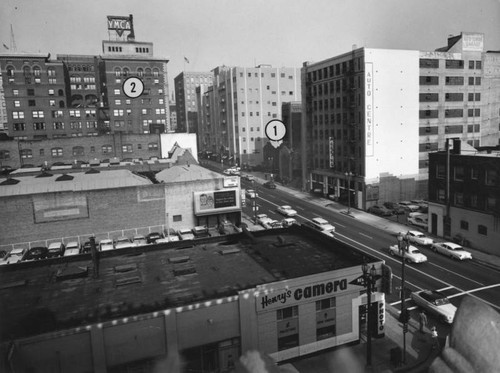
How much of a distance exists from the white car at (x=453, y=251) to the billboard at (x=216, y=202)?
18.0 meters

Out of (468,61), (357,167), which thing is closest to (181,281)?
(357,167)

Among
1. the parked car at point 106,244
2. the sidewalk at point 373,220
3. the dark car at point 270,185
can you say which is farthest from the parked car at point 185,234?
the dark car at point 270,185

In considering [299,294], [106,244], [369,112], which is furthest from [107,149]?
[299,294]

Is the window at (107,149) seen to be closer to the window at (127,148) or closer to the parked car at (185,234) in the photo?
the window at (127,148)

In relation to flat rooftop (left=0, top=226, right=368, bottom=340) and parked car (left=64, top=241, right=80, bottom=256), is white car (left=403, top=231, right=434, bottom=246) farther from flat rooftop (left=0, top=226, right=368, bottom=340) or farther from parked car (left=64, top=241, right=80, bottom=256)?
parked car (left=64, top=241, right=80, bottom=256)

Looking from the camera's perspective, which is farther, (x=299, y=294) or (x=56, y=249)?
(x=56, y=249)

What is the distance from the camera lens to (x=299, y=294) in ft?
48.9

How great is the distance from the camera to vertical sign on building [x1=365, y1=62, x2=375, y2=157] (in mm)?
44625

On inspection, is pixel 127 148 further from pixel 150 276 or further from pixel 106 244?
pixel 150 276

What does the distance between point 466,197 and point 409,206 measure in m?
13.0

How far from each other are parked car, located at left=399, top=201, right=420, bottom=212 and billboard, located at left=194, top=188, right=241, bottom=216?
65.5 feet

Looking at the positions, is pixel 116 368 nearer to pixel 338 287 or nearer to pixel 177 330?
pixel 177 330

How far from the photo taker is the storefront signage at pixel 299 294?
1434 cm

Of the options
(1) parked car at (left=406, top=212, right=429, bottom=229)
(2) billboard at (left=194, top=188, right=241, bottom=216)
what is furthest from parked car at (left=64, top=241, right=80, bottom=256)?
(1) parked car at (left=406, top=212, right=429, bottom=229)
